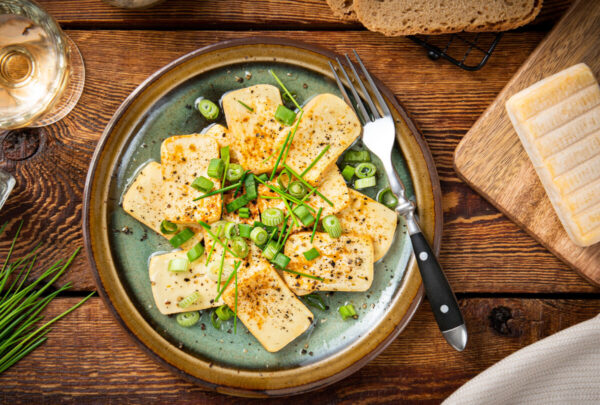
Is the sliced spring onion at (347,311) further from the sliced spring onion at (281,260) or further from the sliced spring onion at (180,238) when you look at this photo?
the sliced spring onion at (180,238)

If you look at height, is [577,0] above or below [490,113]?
above

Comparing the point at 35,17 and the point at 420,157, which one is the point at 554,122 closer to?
the point at 420,157

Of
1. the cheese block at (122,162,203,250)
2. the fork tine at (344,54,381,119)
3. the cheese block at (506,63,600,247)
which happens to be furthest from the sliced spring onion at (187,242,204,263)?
the cheese block at (506,63,600,247)

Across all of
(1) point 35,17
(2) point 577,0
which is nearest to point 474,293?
(2) point 577,0

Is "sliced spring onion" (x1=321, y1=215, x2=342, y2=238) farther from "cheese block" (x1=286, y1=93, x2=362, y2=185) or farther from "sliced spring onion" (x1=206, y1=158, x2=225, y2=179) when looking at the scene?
"sliced spring onion" (x1=206, y1=158, x2=225, y2=179)

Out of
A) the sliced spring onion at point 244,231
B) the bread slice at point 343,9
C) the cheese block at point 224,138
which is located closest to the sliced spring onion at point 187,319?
the sliced spring onion at point 244,231

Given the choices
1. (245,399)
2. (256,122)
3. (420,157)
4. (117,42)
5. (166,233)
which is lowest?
(245,399)

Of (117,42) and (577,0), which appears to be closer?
(577,0)
